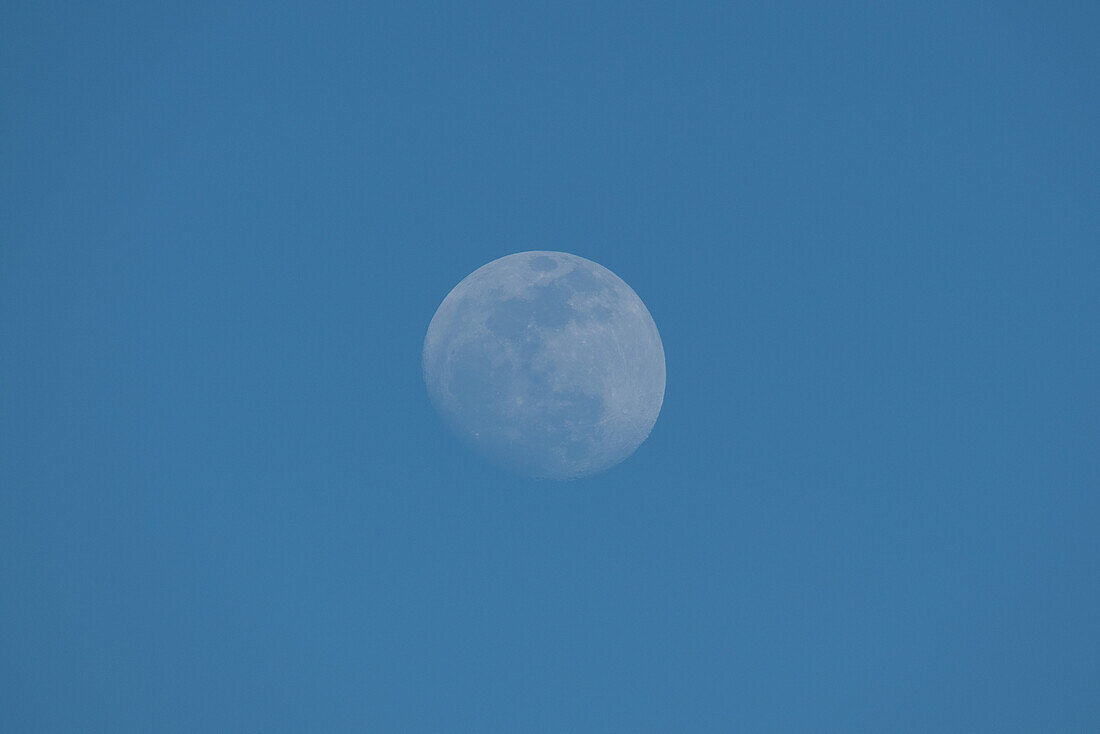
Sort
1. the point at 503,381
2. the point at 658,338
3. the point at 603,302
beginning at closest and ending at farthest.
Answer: the point at 503,381 < the point at 603,302 < the point at 658,338

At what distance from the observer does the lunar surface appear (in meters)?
15.6

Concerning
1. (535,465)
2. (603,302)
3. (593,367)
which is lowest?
(535,465)

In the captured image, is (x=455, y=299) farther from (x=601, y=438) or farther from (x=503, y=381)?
(x=601, y=438)

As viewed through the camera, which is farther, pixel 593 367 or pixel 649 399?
pixel 649 399

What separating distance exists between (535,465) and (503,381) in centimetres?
179

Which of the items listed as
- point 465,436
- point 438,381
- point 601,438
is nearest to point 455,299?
point 438,381

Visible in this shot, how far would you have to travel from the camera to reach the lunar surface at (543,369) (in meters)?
15.6

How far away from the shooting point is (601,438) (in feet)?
52.7

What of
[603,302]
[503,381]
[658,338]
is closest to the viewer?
[503,381]

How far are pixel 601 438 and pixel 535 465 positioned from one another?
1376 mm

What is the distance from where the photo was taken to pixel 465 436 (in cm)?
1622

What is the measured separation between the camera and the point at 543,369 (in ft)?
51.1

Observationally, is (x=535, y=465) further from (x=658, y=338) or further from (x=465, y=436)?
(x=658, y=338)

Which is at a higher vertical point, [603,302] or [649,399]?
[603,302]
